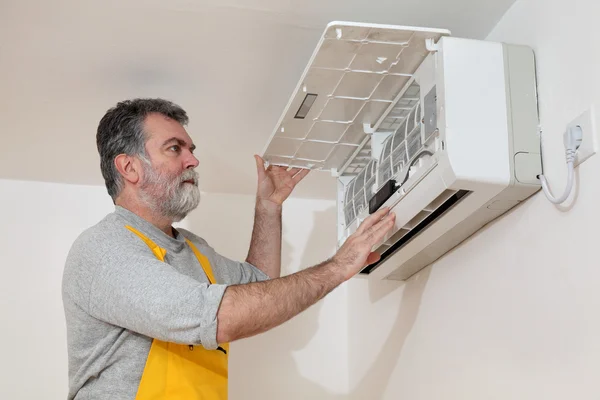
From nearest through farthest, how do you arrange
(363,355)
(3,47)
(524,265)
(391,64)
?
(524,265), (391,64), (3,47), (363,355)

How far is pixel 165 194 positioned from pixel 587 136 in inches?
40.0

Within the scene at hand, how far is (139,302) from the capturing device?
154cm

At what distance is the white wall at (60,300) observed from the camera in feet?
8.39

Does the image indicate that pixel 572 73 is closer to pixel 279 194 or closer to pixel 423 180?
pixel 423 180

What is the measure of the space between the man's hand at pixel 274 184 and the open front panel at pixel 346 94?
0.04 metres

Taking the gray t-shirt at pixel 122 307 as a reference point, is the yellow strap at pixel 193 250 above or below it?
above

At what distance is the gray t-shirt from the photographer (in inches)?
59.7

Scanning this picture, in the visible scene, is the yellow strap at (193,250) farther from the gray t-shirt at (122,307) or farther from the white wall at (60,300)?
the white wall at (60,300)

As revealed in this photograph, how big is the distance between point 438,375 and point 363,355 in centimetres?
62

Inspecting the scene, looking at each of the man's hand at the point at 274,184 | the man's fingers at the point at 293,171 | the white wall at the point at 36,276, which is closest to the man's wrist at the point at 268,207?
the man's hand at the point at 274,184

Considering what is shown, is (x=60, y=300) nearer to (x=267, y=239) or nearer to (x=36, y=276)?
(x=36, y=276)

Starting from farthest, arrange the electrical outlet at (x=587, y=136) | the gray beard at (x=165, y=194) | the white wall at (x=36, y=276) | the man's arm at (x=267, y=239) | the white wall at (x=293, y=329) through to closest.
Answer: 1. the white wall at (x=293, y=329)
2. the white wall at (x=36, y=276)
3. the man's arm at (x=267, y=239)
4. the gray beard at (x=165, y=194)
5. the electrical outlet at (x=587, y=136)

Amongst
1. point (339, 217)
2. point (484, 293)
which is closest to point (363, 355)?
point (339, 217)

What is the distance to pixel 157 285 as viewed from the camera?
1.54 m
